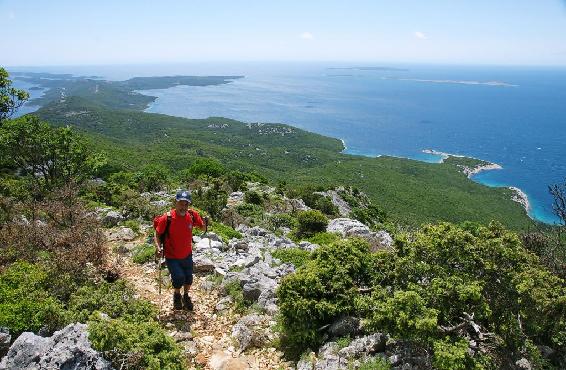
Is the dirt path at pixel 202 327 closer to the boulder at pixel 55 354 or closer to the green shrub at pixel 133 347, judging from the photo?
the green shrub at pixel 133 347

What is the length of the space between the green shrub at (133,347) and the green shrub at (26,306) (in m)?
1.09

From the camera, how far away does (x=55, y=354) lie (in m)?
4.87

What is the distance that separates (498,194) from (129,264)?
10482 centimetres

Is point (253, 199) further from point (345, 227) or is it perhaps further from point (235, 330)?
point (235, 330)

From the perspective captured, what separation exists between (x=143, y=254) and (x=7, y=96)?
14.2 meters

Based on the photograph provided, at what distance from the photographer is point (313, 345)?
653cm

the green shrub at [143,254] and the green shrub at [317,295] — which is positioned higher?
the green shrub at [317,295]

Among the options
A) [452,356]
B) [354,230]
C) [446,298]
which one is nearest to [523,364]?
[446,298]

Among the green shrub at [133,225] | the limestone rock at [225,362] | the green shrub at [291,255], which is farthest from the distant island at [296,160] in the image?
the limestone rock at [225,362]

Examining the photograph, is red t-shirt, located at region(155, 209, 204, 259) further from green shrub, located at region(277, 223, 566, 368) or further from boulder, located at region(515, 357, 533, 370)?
boulder, located at region(515, 357, 533, 370)

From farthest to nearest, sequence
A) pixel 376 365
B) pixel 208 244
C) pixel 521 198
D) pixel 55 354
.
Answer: pixel 521 198 → pixel 208 244 → pixel 376 365 → pixel 55 354

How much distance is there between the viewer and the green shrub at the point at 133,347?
5125 millimetres

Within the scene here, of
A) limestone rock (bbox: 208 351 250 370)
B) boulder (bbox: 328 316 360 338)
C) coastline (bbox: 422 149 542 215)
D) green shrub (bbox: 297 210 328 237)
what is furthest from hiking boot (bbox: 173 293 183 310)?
coastline (bbox: 422 149 542 215)

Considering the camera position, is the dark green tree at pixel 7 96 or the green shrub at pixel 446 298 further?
the dark green tree at pixel 7 96
